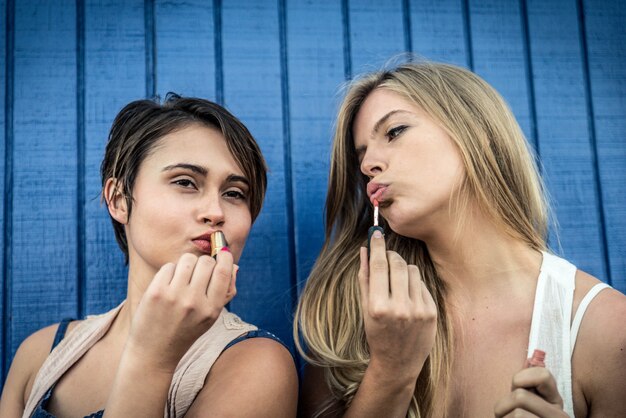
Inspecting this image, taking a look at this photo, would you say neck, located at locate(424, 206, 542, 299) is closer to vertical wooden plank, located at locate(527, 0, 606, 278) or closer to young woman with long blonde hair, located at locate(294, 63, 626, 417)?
young woman with long blonde hair, located at locate(294, 63, 626, 417)

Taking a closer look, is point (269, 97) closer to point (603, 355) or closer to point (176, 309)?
point (176, 309)

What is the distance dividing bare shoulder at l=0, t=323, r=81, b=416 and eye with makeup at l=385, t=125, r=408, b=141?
1.00 m

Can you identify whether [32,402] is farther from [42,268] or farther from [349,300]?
[349,300]

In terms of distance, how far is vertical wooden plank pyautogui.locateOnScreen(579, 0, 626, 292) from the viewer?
182cm

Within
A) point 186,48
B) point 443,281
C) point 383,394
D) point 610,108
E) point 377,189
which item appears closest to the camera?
point 383,394

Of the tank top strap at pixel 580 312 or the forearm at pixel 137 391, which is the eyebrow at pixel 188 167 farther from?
the tank top strap at pixel 580 312

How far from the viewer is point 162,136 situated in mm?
1362

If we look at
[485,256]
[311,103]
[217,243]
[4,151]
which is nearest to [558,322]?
[485,256]

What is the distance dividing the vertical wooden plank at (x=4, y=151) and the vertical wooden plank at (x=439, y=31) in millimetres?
1330

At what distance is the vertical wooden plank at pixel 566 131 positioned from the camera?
1812 mm

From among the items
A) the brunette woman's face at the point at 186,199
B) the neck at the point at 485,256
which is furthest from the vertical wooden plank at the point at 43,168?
the neck at the point at 485,256

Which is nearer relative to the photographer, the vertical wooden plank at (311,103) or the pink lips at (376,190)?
the pink lips at (376,190)

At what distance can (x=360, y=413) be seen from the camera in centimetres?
118

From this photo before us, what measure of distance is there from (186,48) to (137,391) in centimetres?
120
